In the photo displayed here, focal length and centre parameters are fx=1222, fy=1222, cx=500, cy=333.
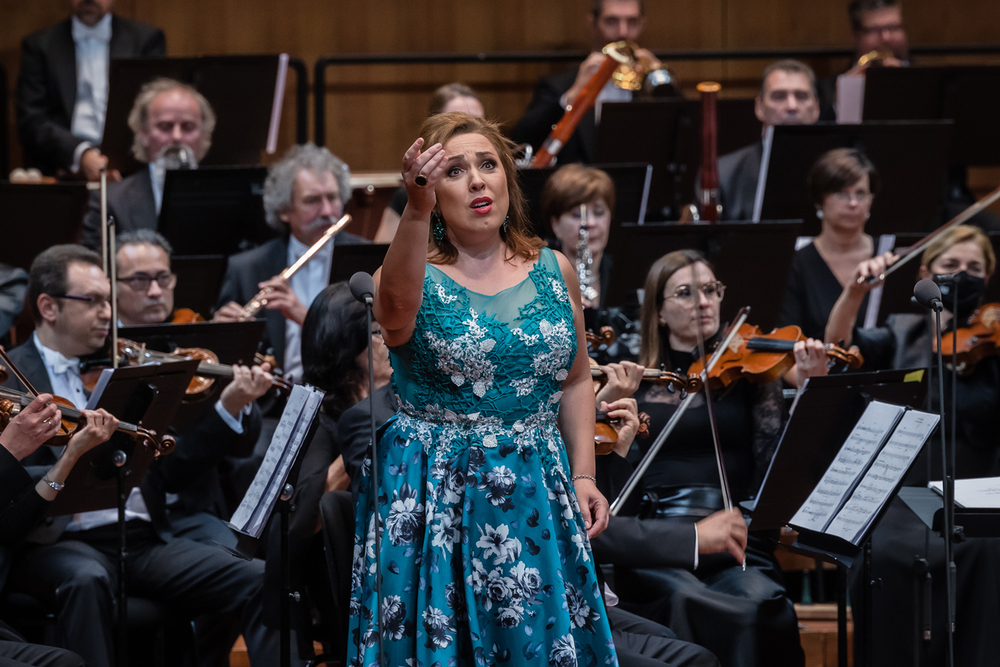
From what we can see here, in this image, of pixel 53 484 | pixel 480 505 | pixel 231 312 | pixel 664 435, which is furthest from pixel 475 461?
pixel 231 312

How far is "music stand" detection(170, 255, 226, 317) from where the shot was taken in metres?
3.53

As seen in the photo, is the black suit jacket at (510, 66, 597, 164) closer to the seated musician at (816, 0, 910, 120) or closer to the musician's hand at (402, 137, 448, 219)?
the seated musician at (816, 0, 910, 120)

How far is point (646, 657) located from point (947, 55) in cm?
438

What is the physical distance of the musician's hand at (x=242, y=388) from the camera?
3.01 meters

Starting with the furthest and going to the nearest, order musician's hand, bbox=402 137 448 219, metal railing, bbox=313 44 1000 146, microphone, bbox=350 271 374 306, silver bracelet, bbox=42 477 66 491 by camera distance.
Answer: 1. metal railing, bbox=313 44 1000 146
2. silver bracelet, bbox=42 477 66 491
3. microphone, bbox=350 271 374 306
4. musician's hand, bbox=402 137 448 219

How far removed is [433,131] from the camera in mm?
1854

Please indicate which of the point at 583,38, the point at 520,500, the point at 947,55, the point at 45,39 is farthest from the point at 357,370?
the point at 947,55

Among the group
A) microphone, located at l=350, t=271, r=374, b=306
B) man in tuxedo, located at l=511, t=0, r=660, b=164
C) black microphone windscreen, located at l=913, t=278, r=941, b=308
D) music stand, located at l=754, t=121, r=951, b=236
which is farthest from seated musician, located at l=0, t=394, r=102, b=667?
man in tuxedo, located at l=511, t=0, r=660, b=164

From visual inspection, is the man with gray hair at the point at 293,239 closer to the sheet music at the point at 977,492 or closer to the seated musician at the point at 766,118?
the seated musician at the point at 766,118

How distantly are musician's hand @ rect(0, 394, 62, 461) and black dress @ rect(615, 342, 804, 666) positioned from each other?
123 cm

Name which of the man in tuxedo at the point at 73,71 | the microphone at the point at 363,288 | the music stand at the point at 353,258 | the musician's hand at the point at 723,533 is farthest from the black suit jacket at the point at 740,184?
the microphone at the point at 363,288

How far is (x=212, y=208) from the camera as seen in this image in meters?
3.95

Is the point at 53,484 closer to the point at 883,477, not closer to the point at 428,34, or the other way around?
the point at 883,477

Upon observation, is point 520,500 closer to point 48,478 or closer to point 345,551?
point 345,551
